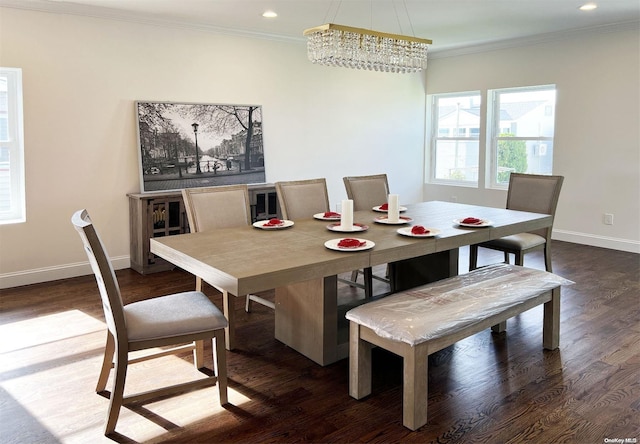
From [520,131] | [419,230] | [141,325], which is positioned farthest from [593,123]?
[141,325]

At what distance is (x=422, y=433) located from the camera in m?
2.25

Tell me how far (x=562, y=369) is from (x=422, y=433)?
108cm

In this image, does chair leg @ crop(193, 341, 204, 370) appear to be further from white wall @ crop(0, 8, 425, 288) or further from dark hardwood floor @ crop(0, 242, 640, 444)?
white wall @ crop(0, 8, 425, 288)

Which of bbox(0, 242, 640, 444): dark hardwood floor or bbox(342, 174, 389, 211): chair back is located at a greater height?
bbox(342, 174, 389, 211): chair back

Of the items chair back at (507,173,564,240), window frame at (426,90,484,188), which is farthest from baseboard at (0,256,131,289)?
window frame at (426,90,484,188)

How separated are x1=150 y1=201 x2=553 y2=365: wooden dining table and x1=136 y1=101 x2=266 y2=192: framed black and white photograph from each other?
2123 millimetres

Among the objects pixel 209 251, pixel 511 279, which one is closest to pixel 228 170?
pixel 209 251

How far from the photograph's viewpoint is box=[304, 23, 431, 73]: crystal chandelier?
3293 millimetres

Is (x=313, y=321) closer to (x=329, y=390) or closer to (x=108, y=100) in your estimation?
(x=329, y=390)

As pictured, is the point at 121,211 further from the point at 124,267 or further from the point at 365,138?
the point at 365,138

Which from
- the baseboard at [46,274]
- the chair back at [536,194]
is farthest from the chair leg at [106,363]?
the chair back at [536,194]

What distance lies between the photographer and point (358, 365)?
8.23 ft

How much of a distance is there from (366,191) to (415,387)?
7.87 ft

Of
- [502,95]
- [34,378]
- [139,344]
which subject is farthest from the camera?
[502,95]
